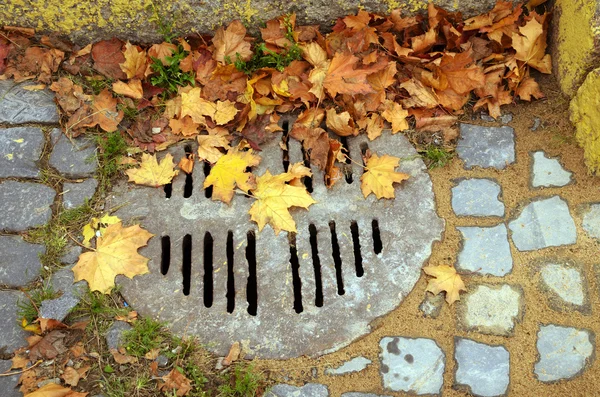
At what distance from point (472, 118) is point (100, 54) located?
76.9 inches

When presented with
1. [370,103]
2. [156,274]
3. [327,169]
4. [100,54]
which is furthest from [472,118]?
[100,54]

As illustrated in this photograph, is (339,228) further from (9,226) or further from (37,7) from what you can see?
(37,7)

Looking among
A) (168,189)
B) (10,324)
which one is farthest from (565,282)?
(10,324)

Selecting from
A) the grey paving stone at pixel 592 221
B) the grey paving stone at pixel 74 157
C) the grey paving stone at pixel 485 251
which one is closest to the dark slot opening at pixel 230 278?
the grey paving stone at pixel 74 157

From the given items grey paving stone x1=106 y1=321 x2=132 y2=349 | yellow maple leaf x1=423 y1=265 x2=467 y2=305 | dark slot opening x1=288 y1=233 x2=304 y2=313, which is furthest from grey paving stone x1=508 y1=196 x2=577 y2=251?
grey paving stone x1=106 y1=321 x2=132 y2=349

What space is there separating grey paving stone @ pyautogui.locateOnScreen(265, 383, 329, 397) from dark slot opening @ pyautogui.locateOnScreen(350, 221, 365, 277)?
1.65 ft

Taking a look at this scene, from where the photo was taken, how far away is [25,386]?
223 centimetres

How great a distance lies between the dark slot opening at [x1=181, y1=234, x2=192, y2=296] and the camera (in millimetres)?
2459

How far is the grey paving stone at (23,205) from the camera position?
2.59m

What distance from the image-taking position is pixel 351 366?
90.0 inches

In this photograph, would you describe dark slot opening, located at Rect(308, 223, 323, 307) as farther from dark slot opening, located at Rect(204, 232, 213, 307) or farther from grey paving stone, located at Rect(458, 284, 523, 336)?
grey paving stone, located at Rect(458, 284, 523, 336)

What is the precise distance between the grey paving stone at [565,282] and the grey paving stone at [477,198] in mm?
323

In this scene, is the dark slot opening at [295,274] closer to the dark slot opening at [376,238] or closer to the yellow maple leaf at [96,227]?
the dark slot opening at [376,238]

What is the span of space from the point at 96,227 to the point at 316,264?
3.33ft
